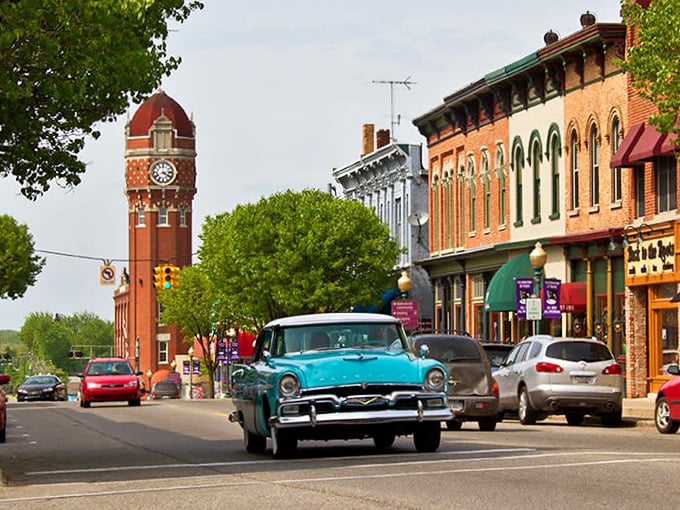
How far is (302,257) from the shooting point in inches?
2714

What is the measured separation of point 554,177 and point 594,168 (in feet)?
10.2

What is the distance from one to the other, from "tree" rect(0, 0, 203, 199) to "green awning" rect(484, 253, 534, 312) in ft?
83.1

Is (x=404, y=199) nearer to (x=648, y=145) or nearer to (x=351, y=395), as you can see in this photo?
(x=648, y=145)

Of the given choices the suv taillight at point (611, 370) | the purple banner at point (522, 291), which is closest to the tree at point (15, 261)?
the purple banner at point (522, 291)

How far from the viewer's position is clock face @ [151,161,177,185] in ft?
470

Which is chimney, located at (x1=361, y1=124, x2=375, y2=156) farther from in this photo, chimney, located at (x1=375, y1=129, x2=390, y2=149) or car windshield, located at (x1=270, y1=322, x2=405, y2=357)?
car windshield, located at (x1=270, y1=322, x2=405, y2=357)

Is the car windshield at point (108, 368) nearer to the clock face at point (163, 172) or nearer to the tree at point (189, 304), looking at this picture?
the tree at point (189, 304)

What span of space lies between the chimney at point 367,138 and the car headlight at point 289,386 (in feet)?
204

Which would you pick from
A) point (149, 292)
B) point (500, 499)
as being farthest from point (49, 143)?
point (149, 292)

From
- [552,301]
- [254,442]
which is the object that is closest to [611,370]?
[552,301]

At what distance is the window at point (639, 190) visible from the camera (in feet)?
139

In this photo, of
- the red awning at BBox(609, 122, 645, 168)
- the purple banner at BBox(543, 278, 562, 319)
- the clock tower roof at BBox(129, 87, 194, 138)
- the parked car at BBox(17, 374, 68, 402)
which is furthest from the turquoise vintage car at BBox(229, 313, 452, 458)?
the clock tower roof at BBox(129, 87, 194, 138)

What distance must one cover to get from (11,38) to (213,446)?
7.51 metres

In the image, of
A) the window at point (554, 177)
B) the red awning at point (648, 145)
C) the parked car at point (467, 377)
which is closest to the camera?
the parked car at point (467, 377)
